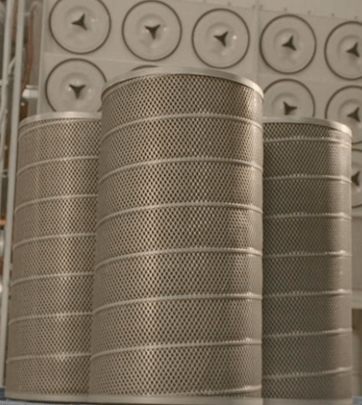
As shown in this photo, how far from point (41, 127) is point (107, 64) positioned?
3.08 meters

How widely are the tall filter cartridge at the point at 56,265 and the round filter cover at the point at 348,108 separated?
384cm

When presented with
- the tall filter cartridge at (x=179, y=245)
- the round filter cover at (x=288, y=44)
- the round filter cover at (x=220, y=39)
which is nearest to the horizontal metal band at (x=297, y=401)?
the tall filter cartridge at (x=179, y=245)

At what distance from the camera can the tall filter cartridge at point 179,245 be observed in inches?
96.1

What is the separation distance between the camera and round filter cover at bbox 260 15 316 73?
6.42 meters

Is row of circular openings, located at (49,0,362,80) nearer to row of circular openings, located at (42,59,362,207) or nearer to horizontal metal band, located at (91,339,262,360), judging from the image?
row of circular openings, located at (42,59,362,207)

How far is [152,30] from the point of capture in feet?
20.3

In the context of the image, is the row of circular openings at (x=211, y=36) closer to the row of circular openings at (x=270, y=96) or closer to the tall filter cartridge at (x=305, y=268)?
the row of circular openings at (x=270, y=96)

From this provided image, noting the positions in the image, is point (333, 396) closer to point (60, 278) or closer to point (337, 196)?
point (337, 196)

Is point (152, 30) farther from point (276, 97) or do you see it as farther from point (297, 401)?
point (297, 401)

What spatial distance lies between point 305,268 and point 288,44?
3.86 meters

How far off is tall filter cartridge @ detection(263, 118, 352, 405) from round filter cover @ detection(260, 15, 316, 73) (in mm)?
3457

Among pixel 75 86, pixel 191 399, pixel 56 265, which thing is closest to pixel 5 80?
pixel 75 86

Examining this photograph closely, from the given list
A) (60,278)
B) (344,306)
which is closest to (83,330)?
(60,278)

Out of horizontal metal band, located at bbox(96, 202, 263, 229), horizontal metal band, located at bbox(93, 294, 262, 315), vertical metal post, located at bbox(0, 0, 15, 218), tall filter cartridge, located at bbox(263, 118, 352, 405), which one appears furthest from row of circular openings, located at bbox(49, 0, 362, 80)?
horizontal metal band, located at bbox(93, 294, 262, 315)
